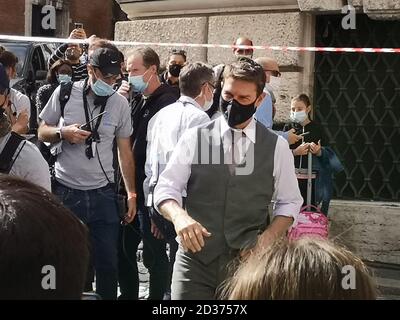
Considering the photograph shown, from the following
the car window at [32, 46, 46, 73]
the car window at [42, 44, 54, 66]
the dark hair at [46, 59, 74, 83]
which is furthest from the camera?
the car window at [42, 44, 54, 66]

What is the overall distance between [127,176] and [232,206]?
1.70m

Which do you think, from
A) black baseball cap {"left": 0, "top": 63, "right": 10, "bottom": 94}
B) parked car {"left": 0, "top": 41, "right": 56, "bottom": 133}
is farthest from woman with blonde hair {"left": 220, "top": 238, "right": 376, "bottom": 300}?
parked car {"left": 0, "top": 41, "right": 56, "bottom": 133}

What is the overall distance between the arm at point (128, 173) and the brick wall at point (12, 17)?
19647 mm

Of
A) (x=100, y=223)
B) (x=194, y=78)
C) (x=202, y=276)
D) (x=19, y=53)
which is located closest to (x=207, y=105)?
(x=194, y=78)

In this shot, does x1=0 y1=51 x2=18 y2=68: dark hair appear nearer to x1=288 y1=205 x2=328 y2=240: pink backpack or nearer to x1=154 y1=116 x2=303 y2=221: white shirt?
x1=288 y1=205 x2=328 y2=240: pink backpack

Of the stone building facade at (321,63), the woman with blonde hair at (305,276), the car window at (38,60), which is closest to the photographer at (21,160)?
the woman with blonde hair at (305,276)

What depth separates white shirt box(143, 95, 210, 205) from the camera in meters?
4.47

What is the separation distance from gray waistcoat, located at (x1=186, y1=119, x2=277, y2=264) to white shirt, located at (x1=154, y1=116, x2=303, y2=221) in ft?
0.09

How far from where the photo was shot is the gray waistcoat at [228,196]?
346 cm

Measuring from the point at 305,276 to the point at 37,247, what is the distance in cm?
60

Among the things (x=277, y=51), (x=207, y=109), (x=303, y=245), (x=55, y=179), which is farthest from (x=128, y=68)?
(x=303, y=245)

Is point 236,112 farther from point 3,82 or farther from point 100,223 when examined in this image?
point 100,223

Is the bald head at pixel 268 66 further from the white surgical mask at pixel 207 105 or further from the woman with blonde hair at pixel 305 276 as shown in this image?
the woman with blonde hair at pixel 305 276

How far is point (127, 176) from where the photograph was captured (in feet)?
16.5
